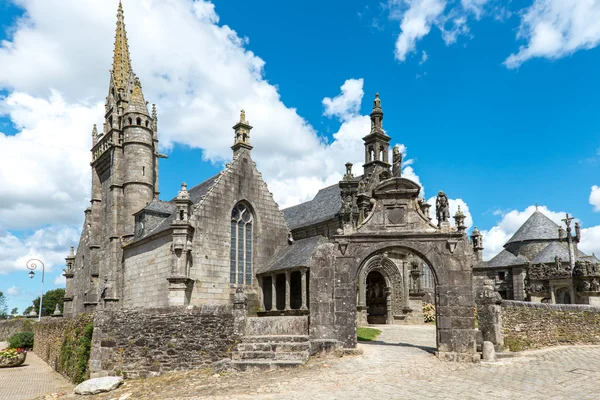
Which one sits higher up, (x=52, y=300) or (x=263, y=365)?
(x=263, y=365)

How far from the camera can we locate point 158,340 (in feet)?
44.1

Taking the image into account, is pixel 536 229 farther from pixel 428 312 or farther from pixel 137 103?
pixel 137 103

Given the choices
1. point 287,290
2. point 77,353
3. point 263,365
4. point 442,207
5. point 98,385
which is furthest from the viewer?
point 287,290

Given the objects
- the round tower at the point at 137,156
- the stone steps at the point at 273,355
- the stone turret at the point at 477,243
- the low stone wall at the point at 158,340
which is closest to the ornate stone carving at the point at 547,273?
the stone turret at the point at 477,243

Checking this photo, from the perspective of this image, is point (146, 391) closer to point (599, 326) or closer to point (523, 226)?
point (599, 326)

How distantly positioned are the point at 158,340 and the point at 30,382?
30.7 feet

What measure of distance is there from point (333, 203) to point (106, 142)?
17.0 metres

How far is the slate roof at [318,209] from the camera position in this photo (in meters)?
30.2

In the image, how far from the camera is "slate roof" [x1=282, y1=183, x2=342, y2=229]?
30219 mm

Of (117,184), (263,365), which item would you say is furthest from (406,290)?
(117,184)

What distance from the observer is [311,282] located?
1453 centimetres

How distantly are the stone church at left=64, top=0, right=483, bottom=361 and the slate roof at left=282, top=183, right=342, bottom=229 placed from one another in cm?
12

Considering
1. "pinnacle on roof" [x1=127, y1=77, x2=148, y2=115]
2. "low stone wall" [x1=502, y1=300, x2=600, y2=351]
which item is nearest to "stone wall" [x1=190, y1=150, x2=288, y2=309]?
"pinnacle on roof" [x1=127, y1=77, x2=148, y2=115]

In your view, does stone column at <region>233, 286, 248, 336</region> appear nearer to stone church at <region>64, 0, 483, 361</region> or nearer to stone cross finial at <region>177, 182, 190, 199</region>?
stone church at <region>64, 0, 483, 361</region>
